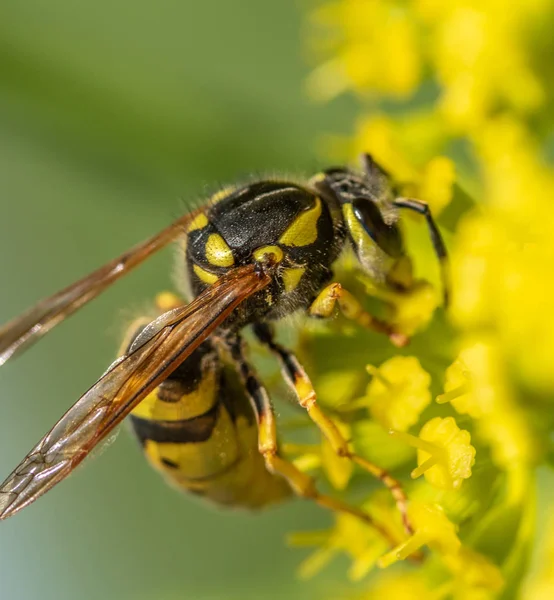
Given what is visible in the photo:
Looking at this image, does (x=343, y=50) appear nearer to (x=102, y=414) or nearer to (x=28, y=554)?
(x=102, y=414)

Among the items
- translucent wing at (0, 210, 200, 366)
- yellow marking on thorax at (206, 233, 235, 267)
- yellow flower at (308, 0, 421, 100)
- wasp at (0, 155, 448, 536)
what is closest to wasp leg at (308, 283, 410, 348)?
wasp at (0, 155, 448, 536)

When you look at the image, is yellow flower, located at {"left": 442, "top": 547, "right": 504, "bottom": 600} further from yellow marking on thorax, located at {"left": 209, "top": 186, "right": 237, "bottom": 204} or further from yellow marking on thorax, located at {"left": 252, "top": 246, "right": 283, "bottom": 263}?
yellow marking on thorax, located at {"left": 209, "top": 186, "right": 237, "bottom": 204}

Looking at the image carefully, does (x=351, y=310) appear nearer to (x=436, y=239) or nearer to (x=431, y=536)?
(x=436, y=239)

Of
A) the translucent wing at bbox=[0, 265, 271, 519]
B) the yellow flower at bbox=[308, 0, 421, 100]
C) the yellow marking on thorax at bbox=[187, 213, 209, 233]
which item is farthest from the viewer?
the yellow flower at bbox=[308, 0, 421, 100]

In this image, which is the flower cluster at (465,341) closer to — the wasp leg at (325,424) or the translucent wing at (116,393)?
the wasp leg at (325,424)

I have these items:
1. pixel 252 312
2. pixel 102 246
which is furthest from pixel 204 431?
pixel 102 246
